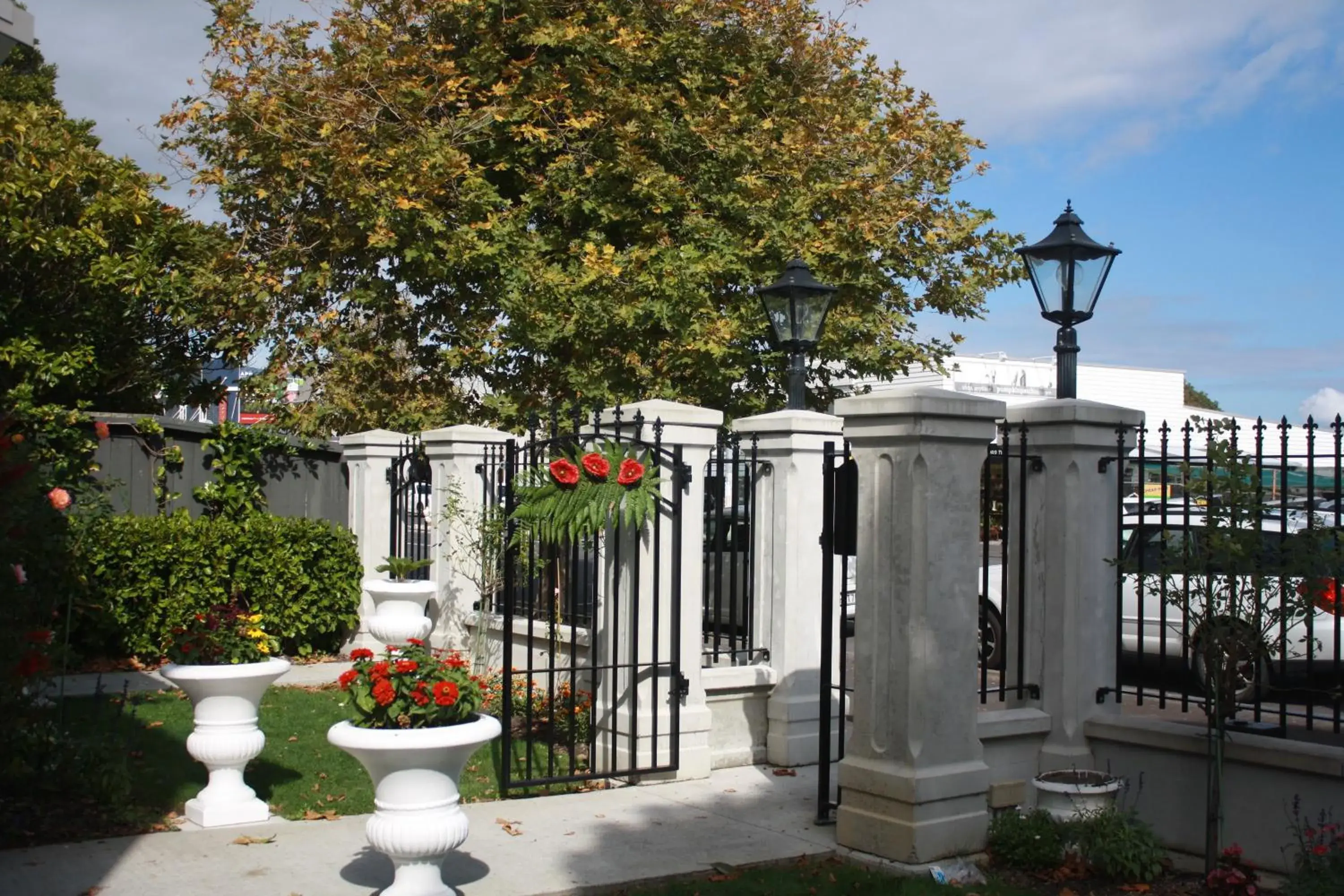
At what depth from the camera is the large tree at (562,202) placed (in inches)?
595

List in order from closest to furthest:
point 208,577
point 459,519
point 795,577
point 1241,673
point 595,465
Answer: point 1241,673 → point 595,465 → point 795,577 → point 459,519 → point 208,577

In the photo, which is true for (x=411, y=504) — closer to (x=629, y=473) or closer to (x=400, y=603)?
(x=400, y=603)

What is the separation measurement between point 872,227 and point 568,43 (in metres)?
4.56

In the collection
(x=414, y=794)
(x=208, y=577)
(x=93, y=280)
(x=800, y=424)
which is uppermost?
(x=93, y=280)

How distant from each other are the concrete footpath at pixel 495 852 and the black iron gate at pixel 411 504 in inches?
223

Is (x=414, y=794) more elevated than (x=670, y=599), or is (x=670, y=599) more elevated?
(x=670, y=599)

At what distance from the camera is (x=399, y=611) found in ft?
36.3

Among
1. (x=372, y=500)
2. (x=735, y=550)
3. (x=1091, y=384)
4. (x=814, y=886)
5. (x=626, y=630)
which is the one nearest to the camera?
(x=814, y=886)

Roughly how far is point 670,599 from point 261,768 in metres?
2.98

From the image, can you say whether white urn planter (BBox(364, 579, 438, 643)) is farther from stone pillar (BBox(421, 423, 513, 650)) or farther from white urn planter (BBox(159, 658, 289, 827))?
white urn planter (BBox(159, 658, 289, 827))

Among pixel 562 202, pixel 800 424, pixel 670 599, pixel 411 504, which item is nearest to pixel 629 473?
pixel 670 599

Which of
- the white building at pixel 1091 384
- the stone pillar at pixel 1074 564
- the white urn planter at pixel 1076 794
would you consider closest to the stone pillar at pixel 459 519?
the stone pillar at pixel 1074 564

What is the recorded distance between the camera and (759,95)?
1689cm

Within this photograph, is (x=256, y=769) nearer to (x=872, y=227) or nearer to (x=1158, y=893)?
(x=1158, y=893)
